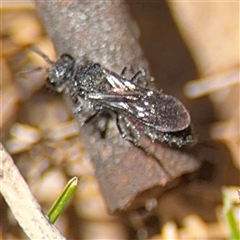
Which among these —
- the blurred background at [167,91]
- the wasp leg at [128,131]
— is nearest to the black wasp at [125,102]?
the wasp leg at [128,131]

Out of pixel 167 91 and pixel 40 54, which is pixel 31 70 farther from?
pixel 167 91

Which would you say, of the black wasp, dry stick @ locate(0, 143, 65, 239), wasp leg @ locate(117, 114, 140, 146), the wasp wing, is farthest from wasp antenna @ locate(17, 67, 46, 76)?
dry stick @ locate(0, 143, 65, 239)

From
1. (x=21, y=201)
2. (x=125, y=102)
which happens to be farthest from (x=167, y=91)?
(x=21, y=201)

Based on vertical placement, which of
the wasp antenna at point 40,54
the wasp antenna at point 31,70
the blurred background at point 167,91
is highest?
the wasp antenna at point 40,54

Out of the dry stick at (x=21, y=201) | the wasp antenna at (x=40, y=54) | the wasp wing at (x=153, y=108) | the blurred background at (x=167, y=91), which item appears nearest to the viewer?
the dry stick at (x=21, y=201)

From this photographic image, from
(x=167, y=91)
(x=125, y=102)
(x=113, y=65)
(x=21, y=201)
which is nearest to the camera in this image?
(x=21, y=201)

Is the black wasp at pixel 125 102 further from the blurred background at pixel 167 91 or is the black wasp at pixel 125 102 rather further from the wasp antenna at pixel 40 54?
the blurred background at pixel 167 91

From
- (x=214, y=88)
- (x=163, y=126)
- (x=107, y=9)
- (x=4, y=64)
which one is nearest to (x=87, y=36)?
(x=107, y=9)

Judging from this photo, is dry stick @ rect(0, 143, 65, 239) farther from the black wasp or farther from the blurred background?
the blurred background
